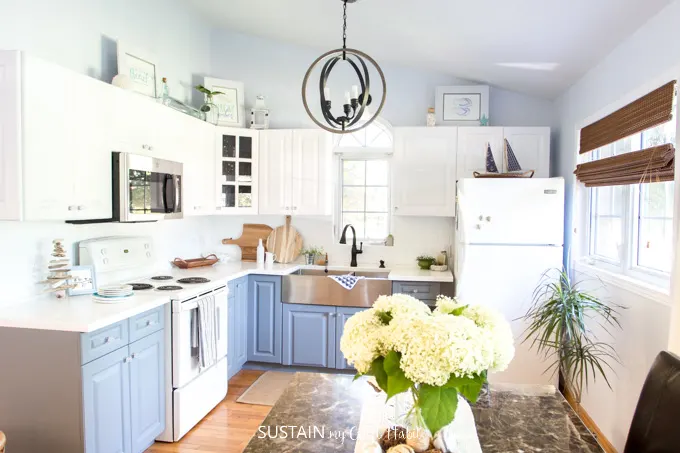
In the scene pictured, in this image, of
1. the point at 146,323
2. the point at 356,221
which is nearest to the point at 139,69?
the point at 146,323

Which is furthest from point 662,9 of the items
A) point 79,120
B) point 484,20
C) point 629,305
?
point 79,120

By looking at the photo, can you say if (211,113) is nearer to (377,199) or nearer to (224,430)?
(377,199)

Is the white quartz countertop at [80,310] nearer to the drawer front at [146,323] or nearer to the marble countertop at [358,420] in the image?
the drawer front at [146,323]

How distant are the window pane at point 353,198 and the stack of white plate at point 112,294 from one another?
2389mm

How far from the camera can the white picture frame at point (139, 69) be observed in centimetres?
309

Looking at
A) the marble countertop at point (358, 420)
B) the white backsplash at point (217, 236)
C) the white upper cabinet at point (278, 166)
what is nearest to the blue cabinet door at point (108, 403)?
the white backsplash at point (217, 236)

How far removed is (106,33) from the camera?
316cm

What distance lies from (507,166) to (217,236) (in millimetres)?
2745

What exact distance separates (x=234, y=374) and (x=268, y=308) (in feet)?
1.95

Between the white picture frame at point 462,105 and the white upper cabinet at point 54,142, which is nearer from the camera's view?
the white upper cabinet at point 54,142

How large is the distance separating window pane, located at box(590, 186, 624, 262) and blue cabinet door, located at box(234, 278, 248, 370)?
2.68m

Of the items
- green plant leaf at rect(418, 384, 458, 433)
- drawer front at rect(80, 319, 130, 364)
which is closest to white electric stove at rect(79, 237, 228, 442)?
drawer front at rect(80, 319, 130, 364)

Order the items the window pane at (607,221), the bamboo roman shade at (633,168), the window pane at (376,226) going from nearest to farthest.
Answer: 1. the bamboo roman shade at (633,168)
2. the window pane at (607,221)
3. the window pane at (376,226)

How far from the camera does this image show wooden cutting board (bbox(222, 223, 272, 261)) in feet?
15.2
